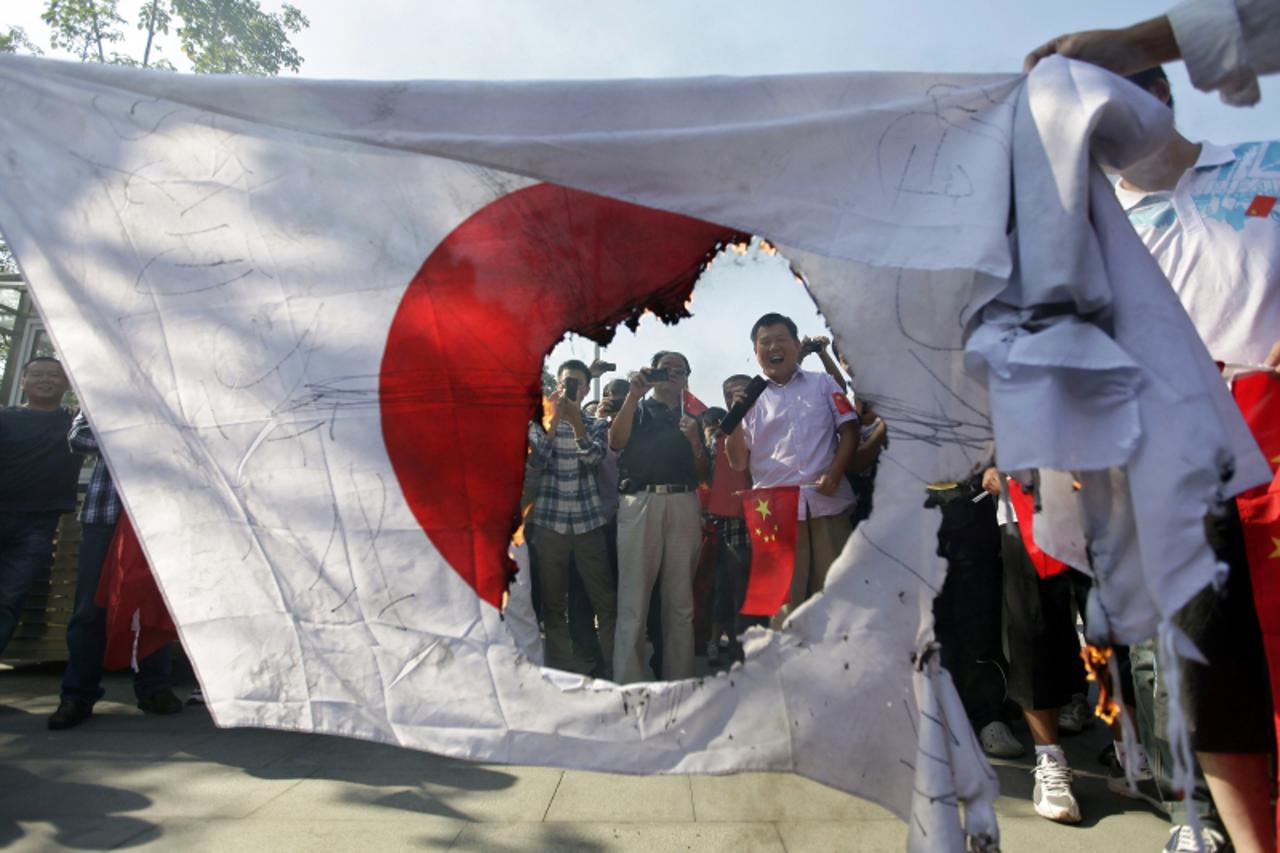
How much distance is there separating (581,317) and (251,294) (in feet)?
2.14

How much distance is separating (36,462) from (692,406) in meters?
3.08

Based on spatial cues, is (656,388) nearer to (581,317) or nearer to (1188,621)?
(581,317)

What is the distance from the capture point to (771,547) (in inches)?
79.4

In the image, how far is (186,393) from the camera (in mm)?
1544

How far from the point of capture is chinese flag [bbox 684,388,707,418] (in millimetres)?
3602

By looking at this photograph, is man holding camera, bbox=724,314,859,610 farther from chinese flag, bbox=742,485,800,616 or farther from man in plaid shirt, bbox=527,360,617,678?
man in plaid shirt, bbox=527,360,617,678

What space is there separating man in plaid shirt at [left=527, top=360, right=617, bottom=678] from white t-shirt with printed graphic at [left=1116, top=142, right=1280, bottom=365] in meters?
2.31

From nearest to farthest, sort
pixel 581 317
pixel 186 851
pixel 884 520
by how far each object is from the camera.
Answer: pixel 884 520 < pixel 581 317 < pixel 186 851

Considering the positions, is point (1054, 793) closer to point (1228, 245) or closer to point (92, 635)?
point (1228, 245)

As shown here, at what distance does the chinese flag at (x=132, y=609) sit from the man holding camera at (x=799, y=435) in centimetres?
248

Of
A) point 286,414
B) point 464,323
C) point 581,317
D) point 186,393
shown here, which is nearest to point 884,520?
point 581,317

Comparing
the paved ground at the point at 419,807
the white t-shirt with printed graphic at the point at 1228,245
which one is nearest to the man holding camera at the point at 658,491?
the paved ground at the point at 419,807

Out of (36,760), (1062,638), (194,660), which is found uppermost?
(194,660)

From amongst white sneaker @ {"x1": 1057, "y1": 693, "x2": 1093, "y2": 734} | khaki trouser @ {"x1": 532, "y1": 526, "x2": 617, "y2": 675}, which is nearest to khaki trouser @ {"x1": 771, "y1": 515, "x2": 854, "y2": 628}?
khaki trouser @ {"x1": 532, "y1": 526, "x2": 617, "y2": 675}
